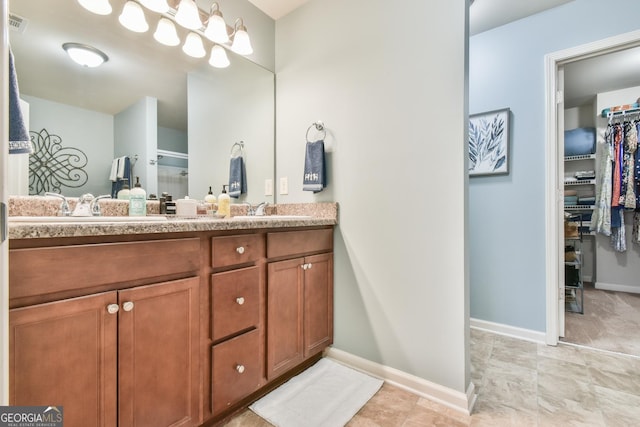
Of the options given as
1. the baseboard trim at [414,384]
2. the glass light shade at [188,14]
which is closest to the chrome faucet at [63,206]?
the glass light shade at [188,14]

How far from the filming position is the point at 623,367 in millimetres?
1752

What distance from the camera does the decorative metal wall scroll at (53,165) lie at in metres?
1.21

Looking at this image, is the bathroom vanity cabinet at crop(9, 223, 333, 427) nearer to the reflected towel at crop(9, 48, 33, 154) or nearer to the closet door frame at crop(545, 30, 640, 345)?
the reflected towel at crop(9, 48, 33, 154)

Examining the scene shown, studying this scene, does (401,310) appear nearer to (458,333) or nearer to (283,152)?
(458,333)

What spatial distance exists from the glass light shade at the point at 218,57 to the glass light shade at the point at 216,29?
0.10 meters

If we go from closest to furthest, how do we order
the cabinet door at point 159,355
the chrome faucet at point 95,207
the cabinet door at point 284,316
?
1. the cabinet door at point 159,355
2. the chrome faucet at point 95,207
3. the cabinet door at point 284,316

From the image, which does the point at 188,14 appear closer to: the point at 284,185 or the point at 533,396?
the point at 284,185

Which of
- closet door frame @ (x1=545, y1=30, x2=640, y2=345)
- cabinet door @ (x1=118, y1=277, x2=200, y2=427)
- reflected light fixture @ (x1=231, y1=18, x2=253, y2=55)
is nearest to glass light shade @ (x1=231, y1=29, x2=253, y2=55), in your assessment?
reflected light fixture @ (x1=231, y1=18, x2=253, y2=55)

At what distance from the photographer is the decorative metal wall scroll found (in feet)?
3.96

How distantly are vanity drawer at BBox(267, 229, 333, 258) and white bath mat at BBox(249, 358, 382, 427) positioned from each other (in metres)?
0.71

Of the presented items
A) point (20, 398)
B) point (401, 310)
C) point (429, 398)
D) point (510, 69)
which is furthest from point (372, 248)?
point (510, 69)

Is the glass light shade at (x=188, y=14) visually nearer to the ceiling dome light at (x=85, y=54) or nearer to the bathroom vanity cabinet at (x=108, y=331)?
the ceiling dome light at (x=85, y=54)

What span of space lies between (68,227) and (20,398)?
0.44 metres

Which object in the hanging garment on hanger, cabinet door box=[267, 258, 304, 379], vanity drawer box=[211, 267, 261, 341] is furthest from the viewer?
the hanging garment on hanger
